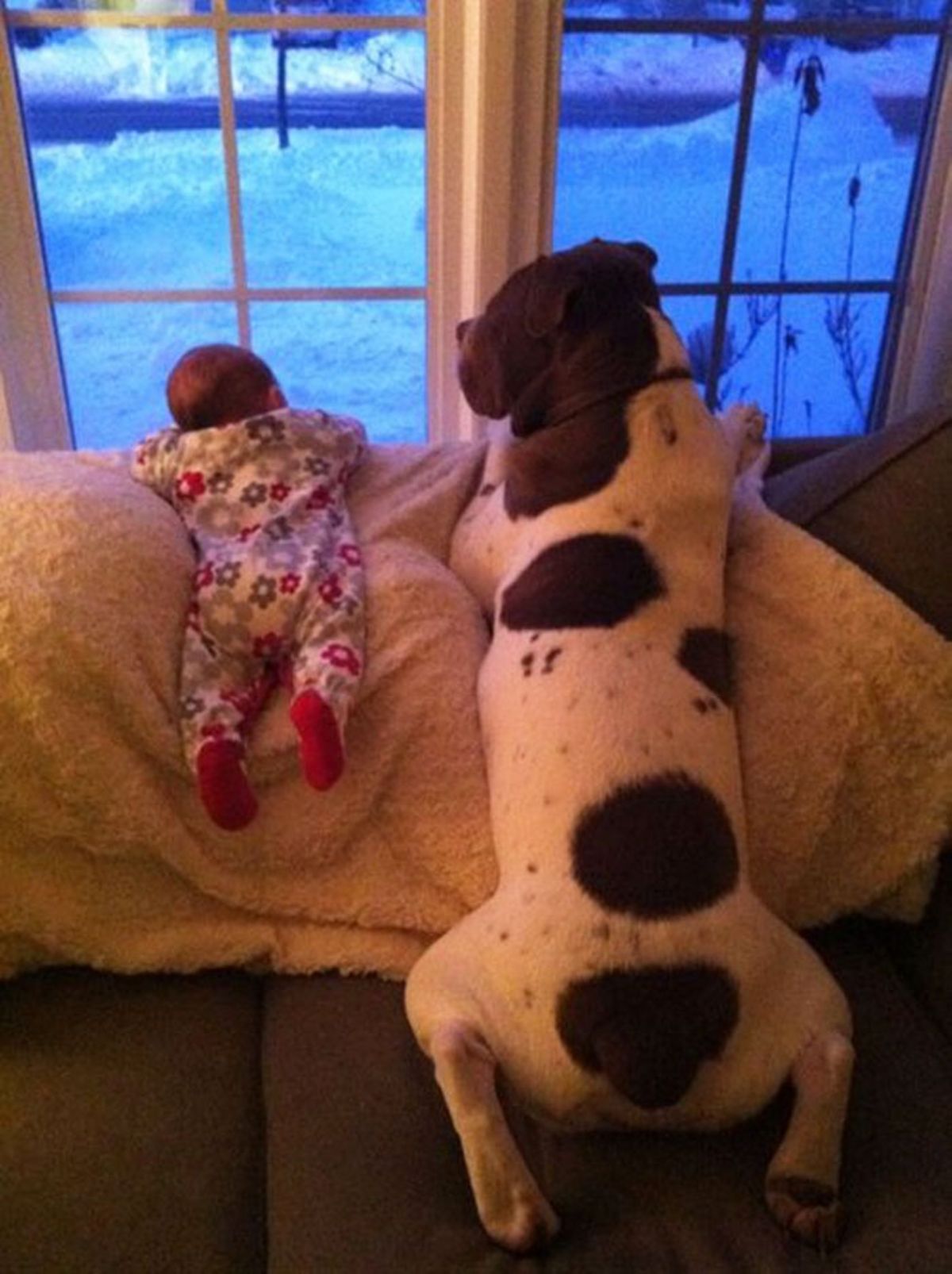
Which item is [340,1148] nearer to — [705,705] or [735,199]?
[705,705]

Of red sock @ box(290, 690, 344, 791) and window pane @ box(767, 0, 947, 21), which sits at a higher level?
window pane @ box(767, 0, 947, 21)

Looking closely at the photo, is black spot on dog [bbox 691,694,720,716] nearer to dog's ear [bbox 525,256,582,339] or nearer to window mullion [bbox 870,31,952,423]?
dog's ear [bbox 525,256,582,339]

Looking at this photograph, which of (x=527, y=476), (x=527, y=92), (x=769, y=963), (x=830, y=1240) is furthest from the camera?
(x=527, y=92)

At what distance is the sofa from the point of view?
44.0 inches

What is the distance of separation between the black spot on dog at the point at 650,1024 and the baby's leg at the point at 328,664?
0.38 meters

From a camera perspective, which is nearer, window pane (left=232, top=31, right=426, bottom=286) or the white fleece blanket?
the white fleece blanket

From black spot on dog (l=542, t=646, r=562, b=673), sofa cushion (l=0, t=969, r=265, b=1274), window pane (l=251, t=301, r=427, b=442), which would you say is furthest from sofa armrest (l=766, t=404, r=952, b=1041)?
window pane (l=251, t=301, r=427, b=442)

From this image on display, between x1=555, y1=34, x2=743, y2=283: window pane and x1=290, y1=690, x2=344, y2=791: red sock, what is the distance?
1234 mm

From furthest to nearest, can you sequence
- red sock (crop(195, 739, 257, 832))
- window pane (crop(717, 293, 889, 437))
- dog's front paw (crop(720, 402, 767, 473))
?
window pane (crop(717, 293, 889, 437)) < dog's front paw (crop(720, 402, 767, 473)) < red sock (crop(195, 739, 257, 832))

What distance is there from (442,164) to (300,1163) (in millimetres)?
1677

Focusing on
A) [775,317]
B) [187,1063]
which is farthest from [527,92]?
[187,1063]

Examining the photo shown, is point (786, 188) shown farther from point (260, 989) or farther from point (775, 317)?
point (260, 989)

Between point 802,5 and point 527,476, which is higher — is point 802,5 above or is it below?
above

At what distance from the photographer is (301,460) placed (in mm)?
1606
